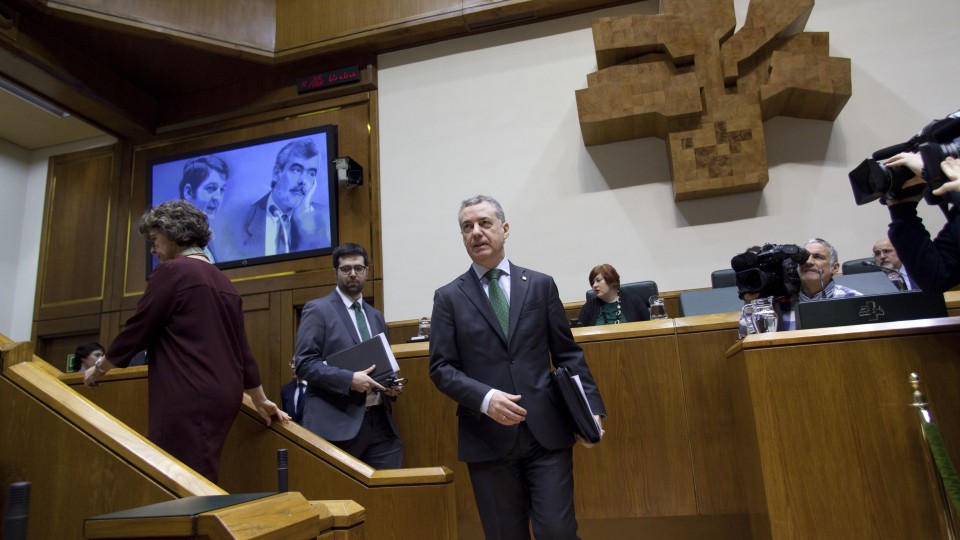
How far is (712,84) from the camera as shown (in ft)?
12.5

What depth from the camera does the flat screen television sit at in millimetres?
4555

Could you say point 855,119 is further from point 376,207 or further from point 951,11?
point 376,207

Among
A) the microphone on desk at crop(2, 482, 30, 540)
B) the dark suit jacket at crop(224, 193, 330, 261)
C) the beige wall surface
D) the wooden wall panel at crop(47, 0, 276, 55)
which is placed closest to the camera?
the microphone on desk at crop(2, 482, 30, 540)

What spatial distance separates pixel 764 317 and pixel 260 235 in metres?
3.79

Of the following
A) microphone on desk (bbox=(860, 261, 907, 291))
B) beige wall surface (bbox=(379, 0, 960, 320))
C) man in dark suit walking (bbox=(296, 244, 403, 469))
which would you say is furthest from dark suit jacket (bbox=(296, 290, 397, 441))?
microphone on desk (bbox=(860, 261, 907, 291))

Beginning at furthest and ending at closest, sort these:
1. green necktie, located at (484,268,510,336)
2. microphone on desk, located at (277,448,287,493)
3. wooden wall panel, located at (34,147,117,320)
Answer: wooden wall panel, located at (34,147,117,320) → green necktie, located at (484,268,510,336) → microphone on desk, located at (277,448,287,493)

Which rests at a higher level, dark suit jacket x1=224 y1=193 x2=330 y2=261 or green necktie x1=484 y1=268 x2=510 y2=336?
dark suit jacket x1=224 y1=193 x2=330 y2=261

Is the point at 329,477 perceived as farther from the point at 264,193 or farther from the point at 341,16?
the point at 341,16

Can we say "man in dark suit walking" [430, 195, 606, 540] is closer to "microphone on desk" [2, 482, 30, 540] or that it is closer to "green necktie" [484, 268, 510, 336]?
Result: "green necktie" [484, 268, 510, 336]

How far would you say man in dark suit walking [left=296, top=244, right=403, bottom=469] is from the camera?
2.08m

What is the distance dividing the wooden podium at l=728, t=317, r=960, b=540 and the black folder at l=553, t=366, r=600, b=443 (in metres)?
0.45

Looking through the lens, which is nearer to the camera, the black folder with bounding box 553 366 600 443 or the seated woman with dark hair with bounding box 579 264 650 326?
the black folder with bounding box 553 366 600 443

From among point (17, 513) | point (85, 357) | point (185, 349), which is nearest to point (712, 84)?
point (185, 349)

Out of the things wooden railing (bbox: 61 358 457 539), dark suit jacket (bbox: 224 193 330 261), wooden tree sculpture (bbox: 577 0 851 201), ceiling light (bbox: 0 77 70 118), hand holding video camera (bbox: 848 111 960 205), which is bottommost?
wooden railing (bbox: 61 358 457 539)
